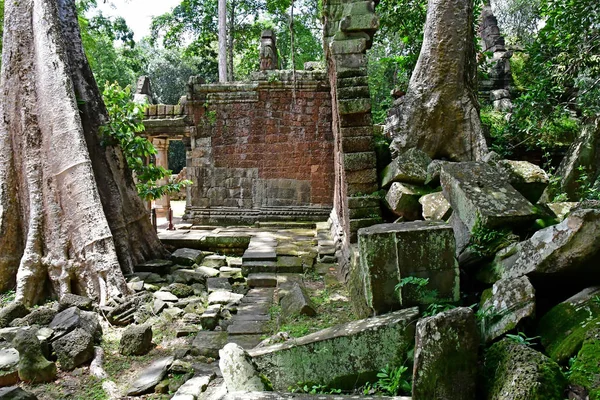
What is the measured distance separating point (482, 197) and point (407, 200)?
120cm

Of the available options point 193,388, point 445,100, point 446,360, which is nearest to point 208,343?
point 193,388

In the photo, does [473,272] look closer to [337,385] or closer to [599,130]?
[337,385]

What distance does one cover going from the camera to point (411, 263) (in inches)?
119

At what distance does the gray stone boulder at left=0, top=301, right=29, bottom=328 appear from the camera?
4.59m

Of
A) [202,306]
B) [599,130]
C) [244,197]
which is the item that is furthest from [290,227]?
[599,130]

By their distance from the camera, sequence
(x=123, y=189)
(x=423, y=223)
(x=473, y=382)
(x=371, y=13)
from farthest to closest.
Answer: (x=123, y=189)
(x=371, y=13)
(x=423, y=223)
(x=473, y=382)

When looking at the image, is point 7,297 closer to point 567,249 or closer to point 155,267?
point 155,267

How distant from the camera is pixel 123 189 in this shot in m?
6.88

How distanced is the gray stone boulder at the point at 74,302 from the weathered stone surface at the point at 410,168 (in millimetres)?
3519

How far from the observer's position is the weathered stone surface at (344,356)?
2738 mm

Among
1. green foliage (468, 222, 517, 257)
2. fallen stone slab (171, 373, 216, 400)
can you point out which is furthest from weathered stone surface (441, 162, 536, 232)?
fallen stone slab (171, 373, 216, 400)

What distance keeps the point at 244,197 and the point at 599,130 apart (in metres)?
7.68

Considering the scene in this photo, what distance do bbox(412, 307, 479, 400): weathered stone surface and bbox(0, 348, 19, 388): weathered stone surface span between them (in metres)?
3.08

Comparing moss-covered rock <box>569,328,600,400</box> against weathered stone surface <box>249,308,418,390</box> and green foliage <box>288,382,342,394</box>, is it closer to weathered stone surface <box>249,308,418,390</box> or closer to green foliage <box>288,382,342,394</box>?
weathered stone surface <box>249,308,418,390</box>
